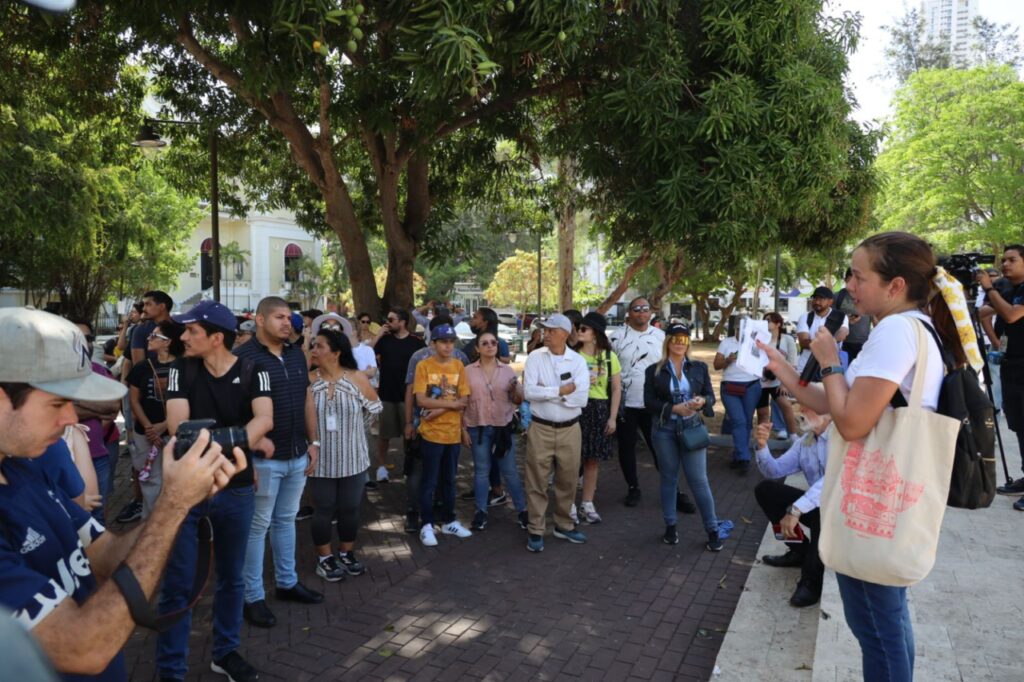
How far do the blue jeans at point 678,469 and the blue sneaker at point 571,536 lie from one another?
771mm

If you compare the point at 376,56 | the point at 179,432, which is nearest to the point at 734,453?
the point at 376,56

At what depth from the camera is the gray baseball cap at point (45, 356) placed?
5.47 feet

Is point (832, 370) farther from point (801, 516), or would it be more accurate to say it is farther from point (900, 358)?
point (801, 516)

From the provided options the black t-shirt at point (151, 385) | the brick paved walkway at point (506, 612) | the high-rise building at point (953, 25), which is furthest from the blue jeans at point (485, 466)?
the high-rise building at point (953, 25)

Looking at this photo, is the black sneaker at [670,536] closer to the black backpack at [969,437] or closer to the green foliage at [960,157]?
the black backpack at [969,437]

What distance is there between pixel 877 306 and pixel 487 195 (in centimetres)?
1184

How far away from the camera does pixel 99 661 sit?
161cm

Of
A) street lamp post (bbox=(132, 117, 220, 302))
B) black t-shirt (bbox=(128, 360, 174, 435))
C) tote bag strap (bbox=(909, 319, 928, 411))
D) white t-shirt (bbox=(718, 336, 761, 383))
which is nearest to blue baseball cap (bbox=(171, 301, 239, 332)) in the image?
black t-shirt (bbox=(128, 360, 174, 435))

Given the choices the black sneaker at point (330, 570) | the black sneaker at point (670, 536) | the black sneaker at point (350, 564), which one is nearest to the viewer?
the black sneaker at point (330, 570)

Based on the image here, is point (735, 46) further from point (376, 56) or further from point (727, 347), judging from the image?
point (376, 56)

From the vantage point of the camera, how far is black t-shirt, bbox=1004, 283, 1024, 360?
593cm

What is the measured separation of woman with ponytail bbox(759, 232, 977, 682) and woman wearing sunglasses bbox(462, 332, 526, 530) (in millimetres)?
4131

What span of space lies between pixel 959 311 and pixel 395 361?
6269mm

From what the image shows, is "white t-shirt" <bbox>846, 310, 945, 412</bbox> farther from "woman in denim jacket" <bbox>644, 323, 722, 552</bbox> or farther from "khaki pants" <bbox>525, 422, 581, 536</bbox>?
"khaki pants" <bbox>525, 422, 581, 536</bbox>
